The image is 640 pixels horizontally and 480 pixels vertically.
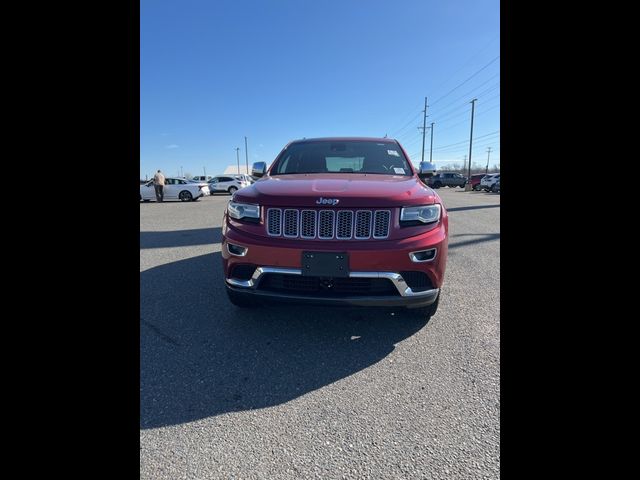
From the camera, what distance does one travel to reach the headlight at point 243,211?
7.56 feet

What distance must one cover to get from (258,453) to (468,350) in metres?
1.67

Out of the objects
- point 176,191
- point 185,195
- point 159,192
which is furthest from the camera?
point 185,195

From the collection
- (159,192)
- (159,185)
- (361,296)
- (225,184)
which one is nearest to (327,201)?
(361,296)

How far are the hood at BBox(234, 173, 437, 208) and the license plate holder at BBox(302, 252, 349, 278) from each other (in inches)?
14.2

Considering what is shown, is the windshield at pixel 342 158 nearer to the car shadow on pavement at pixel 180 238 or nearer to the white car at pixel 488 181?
the car shadow on pavement at pixel 180 238

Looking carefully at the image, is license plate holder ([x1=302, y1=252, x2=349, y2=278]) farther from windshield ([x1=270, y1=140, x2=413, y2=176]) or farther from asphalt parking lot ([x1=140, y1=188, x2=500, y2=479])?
windshield ([x1=270, y1=140, x2=413, y2=176])

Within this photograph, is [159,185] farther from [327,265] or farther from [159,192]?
[327,265]

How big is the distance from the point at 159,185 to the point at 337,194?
61.1 feet

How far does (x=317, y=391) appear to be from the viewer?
1808 millimetres

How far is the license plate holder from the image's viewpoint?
207 centimetres

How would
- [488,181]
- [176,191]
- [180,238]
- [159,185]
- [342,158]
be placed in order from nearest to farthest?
[342,158] → [180,238] → [159,185] → [176,191] → [488,181]

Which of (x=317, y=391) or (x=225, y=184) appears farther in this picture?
(x=225, y=184)

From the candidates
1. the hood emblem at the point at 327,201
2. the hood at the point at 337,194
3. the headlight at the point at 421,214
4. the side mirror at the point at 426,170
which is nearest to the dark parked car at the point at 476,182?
the side mirror at the point at 426,170
